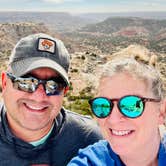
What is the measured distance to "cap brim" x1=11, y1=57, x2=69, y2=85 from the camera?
16.1 feet

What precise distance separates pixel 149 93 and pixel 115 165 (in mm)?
886

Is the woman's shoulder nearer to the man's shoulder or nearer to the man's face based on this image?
the man's face

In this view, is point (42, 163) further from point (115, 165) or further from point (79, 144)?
point (115, 165)

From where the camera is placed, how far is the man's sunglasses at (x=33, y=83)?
195 inches

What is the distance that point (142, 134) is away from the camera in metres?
4.00

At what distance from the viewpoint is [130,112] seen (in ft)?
13.0

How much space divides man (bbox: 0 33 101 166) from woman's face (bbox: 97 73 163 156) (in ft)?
3.61

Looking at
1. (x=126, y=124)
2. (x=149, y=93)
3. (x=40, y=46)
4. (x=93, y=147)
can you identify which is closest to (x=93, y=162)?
(x=93, y=147)

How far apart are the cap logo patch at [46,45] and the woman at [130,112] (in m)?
1.13

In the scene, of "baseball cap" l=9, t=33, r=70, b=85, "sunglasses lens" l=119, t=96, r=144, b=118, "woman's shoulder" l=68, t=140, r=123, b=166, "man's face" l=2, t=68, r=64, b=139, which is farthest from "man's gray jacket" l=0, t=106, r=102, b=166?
"sunglasses lens" l=119, t=96, r=144, b=118

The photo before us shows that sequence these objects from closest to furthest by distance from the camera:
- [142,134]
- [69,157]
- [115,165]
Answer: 1. [142,134]
2. [115,165]
3. [69,157]

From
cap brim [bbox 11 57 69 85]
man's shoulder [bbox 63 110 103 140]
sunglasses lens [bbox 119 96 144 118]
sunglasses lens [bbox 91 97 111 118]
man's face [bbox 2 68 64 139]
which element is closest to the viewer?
sunglasses lens [bbox 119 96 144 118]

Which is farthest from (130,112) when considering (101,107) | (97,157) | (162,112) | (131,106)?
(97,157)

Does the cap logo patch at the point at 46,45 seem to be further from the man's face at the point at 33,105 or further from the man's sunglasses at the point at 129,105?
the man's sunglasses at the point at 129,105
